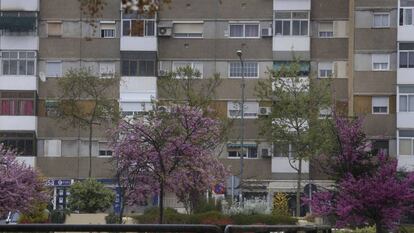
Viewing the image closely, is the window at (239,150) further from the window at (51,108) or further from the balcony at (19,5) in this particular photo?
the balcony at (19,5)

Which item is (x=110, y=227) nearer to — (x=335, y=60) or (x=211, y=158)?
(x=211, y=158)

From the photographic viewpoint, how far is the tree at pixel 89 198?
48.1 m

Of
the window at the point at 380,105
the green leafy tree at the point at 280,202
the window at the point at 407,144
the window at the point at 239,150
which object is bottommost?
the green leafy tree at the point at 280,202

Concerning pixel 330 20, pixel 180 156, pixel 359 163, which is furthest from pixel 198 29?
pixel 359 163

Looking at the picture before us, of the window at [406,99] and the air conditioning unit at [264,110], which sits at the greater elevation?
the window at [406,99]

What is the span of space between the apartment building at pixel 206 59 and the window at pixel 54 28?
0.07 metres

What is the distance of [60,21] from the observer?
60969 mm

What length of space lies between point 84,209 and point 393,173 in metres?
20.0

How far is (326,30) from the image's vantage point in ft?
198

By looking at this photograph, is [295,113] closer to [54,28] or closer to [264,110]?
[264,110]

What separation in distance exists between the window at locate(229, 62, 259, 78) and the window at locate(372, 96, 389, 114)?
7775 millimetres

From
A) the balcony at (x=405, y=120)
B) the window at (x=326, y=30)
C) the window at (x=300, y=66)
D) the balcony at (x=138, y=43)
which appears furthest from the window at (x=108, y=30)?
the balcony at (x=405, y=120)

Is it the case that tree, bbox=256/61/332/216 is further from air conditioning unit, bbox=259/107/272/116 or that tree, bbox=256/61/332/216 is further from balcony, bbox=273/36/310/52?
balcony, bbox=273/36/310/52

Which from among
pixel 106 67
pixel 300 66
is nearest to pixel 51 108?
pixel 106 67
